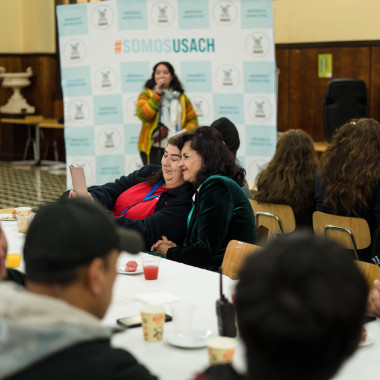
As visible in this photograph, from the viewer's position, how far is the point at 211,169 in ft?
12.3

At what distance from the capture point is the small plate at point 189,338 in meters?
2.07

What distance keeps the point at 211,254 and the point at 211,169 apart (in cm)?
51

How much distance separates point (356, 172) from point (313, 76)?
5.49 m

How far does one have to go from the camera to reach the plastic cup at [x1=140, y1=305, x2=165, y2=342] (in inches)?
83.2

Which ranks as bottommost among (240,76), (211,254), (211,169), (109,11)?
(211,254)

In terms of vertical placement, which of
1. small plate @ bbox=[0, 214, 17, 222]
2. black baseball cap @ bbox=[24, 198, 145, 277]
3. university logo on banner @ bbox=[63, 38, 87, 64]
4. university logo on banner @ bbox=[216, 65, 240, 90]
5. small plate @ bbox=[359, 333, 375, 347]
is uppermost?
university logo on banner @ bbox=[63, 38, 87, 64]

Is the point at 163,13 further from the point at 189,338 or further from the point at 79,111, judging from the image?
the point at 189,338

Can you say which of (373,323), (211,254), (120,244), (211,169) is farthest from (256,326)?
(211,169)

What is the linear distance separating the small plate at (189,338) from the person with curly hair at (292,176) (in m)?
2.66

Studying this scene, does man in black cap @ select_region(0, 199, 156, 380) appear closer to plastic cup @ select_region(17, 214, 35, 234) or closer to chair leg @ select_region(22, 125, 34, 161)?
plastic cup @ select_region(17, 214, 35, 234)

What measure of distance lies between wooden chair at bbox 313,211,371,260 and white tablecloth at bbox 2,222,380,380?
150cm

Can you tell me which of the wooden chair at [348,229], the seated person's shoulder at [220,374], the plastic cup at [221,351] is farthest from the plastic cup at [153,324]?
the wooden chair at [348,229]

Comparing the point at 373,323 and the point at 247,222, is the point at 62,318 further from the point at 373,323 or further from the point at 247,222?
the point at 247,222

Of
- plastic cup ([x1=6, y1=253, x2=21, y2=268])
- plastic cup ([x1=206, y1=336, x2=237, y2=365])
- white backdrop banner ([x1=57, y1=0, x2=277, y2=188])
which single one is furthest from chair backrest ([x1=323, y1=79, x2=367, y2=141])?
plastic cup ([x1=206, y1=336, x2=237, y2=365])
